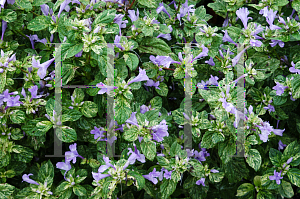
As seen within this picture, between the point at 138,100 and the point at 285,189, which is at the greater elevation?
the point at 138,100

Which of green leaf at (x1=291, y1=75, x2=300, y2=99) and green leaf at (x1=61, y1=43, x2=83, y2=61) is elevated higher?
green leaf at (x1=61, y1=43, x2=83, y2=61)

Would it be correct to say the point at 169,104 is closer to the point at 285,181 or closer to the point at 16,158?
the point at 285,181

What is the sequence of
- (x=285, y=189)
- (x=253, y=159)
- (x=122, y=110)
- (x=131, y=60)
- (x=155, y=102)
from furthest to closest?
1. (x=285, y=189)
2. (x=155, y=102)
3. (x=253, y=159)
4. (x=131, y=60)
5. (x=122, y=110)

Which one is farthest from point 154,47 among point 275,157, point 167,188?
point 275,157

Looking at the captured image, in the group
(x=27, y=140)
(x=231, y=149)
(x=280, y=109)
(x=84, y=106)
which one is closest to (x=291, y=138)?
(x=280, y=109)

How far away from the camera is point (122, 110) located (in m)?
1.60

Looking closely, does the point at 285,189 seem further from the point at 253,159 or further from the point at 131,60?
the point at 131,60

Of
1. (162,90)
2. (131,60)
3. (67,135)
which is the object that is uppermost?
(131,60)

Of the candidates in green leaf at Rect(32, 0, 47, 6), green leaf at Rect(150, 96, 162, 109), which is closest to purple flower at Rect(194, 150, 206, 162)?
green leaf at Rect(150, 96, 162, 109)

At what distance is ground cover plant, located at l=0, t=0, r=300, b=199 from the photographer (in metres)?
Result: 1.67

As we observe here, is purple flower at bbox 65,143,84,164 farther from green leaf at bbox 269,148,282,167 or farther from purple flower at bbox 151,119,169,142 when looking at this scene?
green leaf at bbox 269,148,282,167

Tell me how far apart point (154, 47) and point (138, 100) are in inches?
13.8

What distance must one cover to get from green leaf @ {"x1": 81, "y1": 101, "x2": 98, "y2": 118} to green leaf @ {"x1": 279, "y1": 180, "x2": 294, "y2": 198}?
4.34 feet

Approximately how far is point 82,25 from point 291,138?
5.46ft
